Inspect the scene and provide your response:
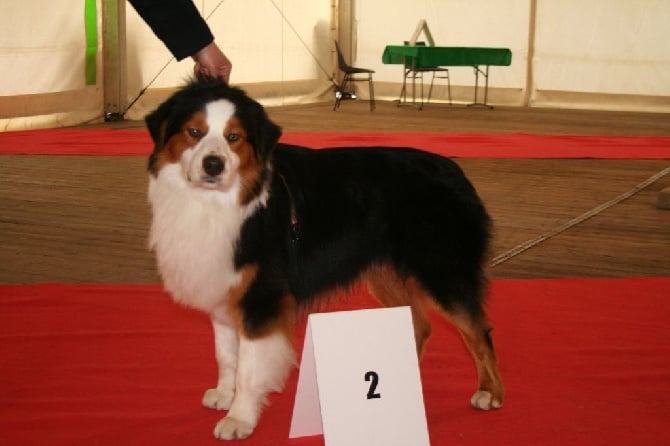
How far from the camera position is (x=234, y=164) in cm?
279

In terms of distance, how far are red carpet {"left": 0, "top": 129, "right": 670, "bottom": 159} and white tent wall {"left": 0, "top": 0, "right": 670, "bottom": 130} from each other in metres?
2.47

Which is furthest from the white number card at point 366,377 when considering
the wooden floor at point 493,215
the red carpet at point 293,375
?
Result: the wooden floor at point 493,215

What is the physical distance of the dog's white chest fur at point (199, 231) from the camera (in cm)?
291

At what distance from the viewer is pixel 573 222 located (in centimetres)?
673

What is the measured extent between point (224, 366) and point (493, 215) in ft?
13.4

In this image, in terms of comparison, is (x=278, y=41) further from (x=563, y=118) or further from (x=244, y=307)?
(x=244, y=307)

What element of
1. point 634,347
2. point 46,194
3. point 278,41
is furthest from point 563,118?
point 634,347

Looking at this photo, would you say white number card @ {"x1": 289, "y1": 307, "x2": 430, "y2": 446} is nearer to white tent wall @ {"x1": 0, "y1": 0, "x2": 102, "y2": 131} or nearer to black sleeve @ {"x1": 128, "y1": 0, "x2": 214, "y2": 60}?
black sleeve @ {"x1": 128, "y1": 0, "x2": 214, "y2": 60}

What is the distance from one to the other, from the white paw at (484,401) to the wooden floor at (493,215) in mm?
2030

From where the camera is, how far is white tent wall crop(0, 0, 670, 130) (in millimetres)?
16062

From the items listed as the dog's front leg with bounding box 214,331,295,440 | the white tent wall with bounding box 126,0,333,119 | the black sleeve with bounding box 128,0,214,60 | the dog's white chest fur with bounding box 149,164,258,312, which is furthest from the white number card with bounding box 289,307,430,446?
the white tent wall with bounding box 126,0,333,119

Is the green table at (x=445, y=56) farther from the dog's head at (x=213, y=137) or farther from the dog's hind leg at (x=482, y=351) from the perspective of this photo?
the dog's head at (x=213, y=137)

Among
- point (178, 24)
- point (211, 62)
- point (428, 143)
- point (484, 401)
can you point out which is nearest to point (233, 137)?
point (211, 62)

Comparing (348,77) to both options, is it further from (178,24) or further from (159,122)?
(159,122)
